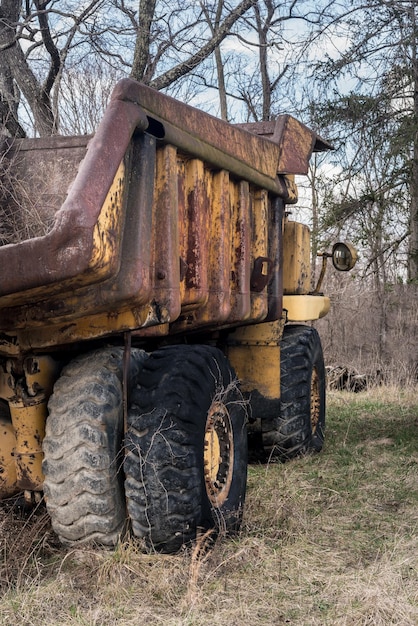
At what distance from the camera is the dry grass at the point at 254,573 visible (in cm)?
326

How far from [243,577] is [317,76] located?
1156cm

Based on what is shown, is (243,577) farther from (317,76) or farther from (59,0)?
(317,76)

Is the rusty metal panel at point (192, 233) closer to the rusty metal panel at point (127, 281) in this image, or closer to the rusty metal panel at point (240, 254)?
the rusty metal panel at point (127, 281)

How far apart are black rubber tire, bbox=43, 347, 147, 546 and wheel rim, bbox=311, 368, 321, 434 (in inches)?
141

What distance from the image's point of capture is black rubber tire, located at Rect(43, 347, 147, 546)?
3.72m

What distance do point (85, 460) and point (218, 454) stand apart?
971 mm

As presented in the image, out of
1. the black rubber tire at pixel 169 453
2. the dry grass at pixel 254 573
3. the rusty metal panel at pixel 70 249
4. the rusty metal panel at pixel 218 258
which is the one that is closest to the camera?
the rusty metal panel at pixel 70 249

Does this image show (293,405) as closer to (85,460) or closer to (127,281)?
(85,460)

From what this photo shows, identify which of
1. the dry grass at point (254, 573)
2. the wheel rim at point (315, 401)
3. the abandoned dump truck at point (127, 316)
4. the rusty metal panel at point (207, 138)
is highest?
the rusty metal panel at point (207, 138)

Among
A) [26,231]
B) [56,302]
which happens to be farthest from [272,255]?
[56,302]

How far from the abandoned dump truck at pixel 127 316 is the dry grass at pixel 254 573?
163 mm

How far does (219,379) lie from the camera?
4359 mm

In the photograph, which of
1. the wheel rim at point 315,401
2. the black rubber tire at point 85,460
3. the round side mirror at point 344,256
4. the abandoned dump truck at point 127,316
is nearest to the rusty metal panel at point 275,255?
the abandoned dump truck at point 127,316

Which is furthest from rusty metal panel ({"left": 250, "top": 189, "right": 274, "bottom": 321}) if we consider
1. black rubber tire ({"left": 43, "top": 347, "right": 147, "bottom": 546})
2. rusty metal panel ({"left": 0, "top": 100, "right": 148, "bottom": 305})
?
rusty metal panel ({"left": 0, "top": 100, "right": 148, "bottom": 305})
